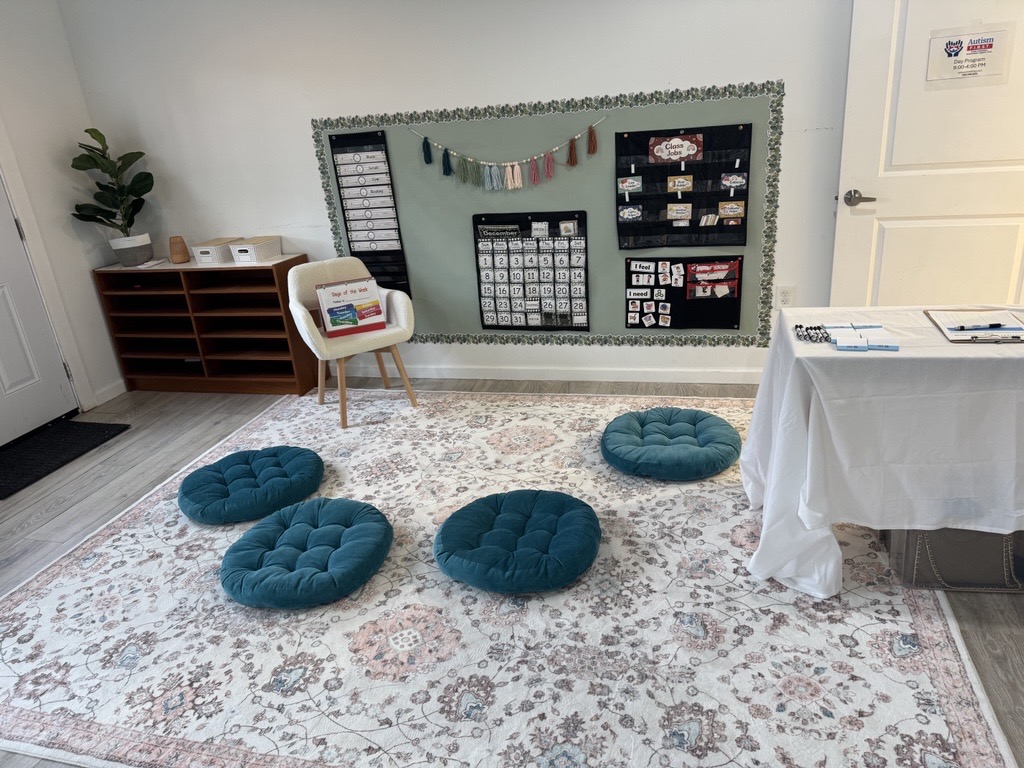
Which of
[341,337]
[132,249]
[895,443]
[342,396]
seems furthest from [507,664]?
[132,249]

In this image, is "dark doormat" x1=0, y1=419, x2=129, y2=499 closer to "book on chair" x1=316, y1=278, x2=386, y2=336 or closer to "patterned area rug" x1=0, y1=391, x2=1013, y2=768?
"patterned area rug" x1=0, y1=391, x2=1013, y2=768

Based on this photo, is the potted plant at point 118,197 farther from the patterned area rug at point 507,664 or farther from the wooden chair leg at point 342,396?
the patterned area rug at point 507,664

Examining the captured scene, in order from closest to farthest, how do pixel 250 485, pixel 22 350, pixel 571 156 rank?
1. pixel 250 485
2. pixel 571 156
3. pixel 22 350

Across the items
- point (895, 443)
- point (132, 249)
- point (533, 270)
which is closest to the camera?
point (895, 443)

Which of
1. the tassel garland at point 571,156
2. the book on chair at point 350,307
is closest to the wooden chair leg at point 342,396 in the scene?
the book on chair at point 350,307

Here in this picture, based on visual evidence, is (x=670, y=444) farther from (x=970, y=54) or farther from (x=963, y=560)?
(x=970, y=54)

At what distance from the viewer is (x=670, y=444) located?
9.23ft

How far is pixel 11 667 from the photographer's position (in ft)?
6.59

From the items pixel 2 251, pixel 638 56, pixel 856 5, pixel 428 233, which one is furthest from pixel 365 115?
pixel 856 5

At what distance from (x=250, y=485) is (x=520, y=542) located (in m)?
1.23

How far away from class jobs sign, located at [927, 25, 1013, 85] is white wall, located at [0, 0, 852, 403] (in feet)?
1.22

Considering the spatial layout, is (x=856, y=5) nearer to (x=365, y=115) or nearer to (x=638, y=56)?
(x=638, y=56)

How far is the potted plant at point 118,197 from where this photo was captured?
382 centimetres

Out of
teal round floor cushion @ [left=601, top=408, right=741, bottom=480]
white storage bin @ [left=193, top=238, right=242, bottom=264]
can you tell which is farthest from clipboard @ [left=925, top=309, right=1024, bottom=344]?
white storage bin @ [left=193, top=238, right=242, bottom=264]
